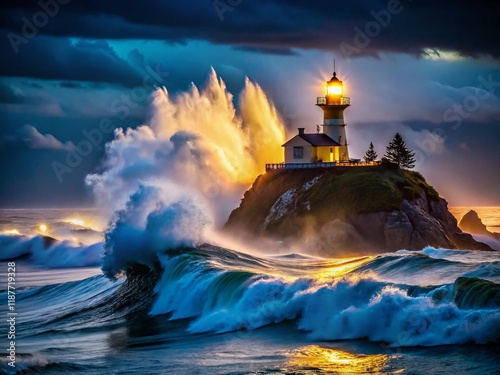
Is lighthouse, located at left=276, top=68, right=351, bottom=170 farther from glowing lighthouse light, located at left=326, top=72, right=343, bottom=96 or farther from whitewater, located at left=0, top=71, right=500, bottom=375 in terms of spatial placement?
whitewater, located at left=0, top=71, right=500, bottom=375

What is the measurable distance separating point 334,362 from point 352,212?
33.7 meters

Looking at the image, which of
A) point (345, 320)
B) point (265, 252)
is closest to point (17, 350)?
point (345, 320)

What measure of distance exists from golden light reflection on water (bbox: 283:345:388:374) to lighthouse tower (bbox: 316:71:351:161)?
41.3 metres

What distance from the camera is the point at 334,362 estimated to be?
57.9ft

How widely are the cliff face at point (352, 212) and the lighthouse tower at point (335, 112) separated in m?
4.13

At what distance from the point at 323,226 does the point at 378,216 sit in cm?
282

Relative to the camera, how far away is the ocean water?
17.8 meters

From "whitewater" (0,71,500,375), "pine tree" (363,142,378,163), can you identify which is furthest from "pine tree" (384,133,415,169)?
"whitewater" (0,71,500,375)

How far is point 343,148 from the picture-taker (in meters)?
59.6

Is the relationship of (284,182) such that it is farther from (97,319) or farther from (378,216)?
(97,319)

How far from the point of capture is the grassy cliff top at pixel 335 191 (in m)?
51.3

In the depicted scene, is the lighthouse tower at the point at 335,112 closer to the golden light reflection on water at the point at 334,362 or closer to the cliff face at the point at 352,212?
the cliff face at the point at 352,212

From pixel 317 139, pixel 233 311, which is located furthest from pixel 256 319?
pixel 317 139

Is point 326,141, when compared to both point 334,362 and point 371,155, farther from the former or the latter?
point 334,362
